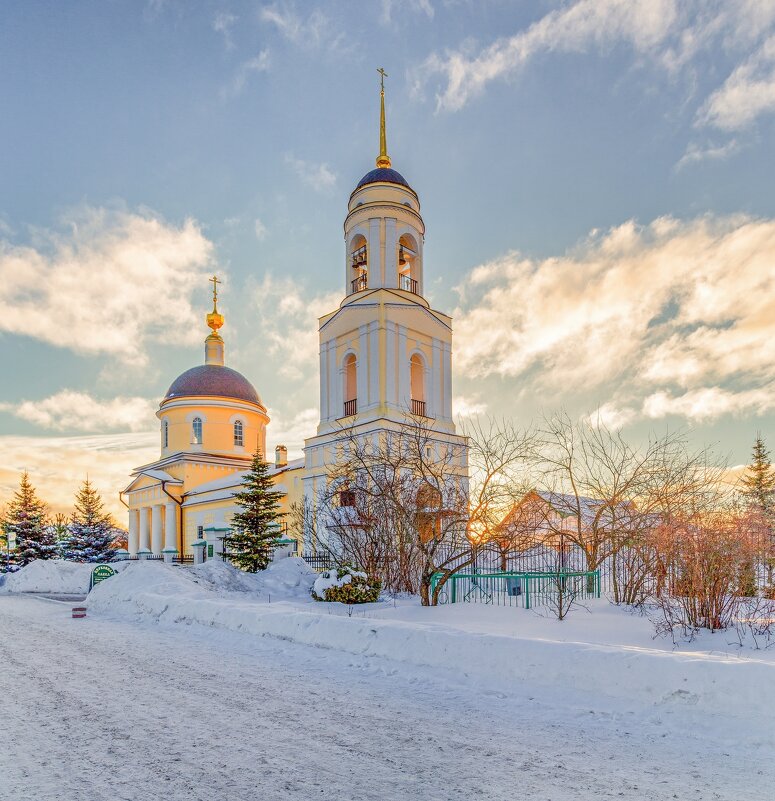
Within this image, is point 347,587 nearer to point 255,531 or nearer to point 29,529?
point 255,531

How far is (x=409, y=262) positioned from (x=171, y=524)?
25.8 m

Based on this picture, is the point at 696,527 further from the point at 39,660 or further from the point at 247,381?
the point at 247,381

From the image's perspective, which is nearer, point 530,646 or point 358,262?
point 530,646

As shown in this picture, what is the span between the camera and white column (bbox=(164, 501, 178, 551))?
44.7 m

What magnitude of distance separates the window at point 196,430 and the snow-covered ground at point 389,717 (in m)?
39.3

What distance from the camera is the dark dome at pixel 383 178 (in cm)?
3195

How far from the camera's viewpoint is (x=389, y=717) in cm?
596

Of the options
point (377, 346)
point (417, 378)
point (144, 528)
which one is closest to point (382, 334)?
point (377, 346)

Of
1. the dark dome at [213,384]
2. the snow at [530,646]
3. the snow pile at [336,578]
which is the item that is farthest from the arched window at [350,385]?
the dark dome at [213,384]

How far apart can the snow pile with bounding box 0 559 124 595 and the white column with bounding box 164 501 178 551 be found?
46.8 feet

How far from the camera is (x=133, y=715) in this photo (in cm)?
601

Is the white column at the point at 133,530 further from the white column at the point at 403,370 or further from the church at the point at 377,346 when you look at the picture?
the white column at the point at 403,370

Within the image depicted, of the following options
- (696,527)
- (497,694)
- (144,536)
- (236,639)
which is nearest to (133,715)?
(497,694)

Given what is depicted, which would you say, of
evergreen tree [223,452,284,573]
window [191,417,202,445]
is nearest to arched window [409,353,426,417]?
evergreen tree [223,452,284,573]
